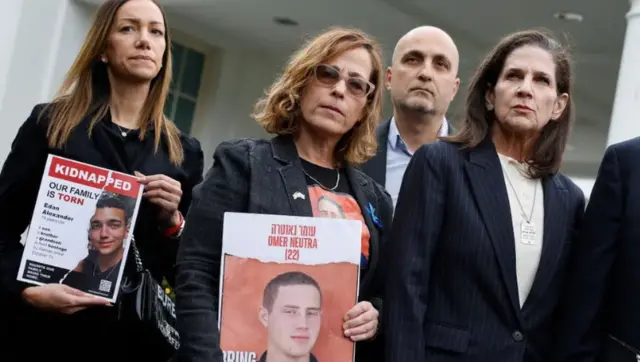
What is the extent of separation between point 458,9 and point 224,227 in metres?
7.21

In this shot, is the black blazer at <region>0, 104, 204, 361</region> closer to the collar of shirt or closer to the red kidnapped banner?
the red kidnapped banner

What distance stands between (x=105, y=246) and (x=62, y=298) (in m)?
0.20

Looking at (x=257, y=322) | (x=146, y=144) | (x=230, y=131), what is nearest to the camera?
(x=257, y=322)

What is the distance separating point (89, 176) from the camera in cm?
336

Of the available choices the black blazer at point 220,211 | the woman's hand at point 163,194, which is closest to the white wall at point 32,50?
the woman's hand at point 163,194

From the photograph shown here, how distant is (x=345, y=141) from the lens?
3277 mm

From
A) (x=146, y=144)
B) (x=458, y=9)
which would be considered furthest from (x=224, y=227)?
(x=458, y=9)

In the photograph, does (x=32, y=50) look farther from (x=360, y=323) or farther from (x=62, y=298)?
(x=360, y=323)

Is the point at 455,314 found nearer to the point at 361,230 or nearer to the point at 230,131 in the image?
the point at 361,230

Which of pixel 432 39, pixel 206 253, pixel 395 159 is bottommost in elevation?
pixel 206 253

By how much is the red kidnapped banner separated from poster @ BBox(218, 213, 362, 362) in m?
0.66

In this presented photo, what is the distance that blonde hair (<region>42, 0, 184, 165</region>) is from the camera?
11.6 ft

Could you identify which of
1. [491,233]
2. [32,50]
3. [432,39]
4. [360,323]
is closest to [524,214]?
[491,233]

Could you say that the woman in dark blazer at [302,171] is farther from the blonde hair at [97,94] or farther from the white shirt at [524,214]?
the blonde hair at [97,94]
